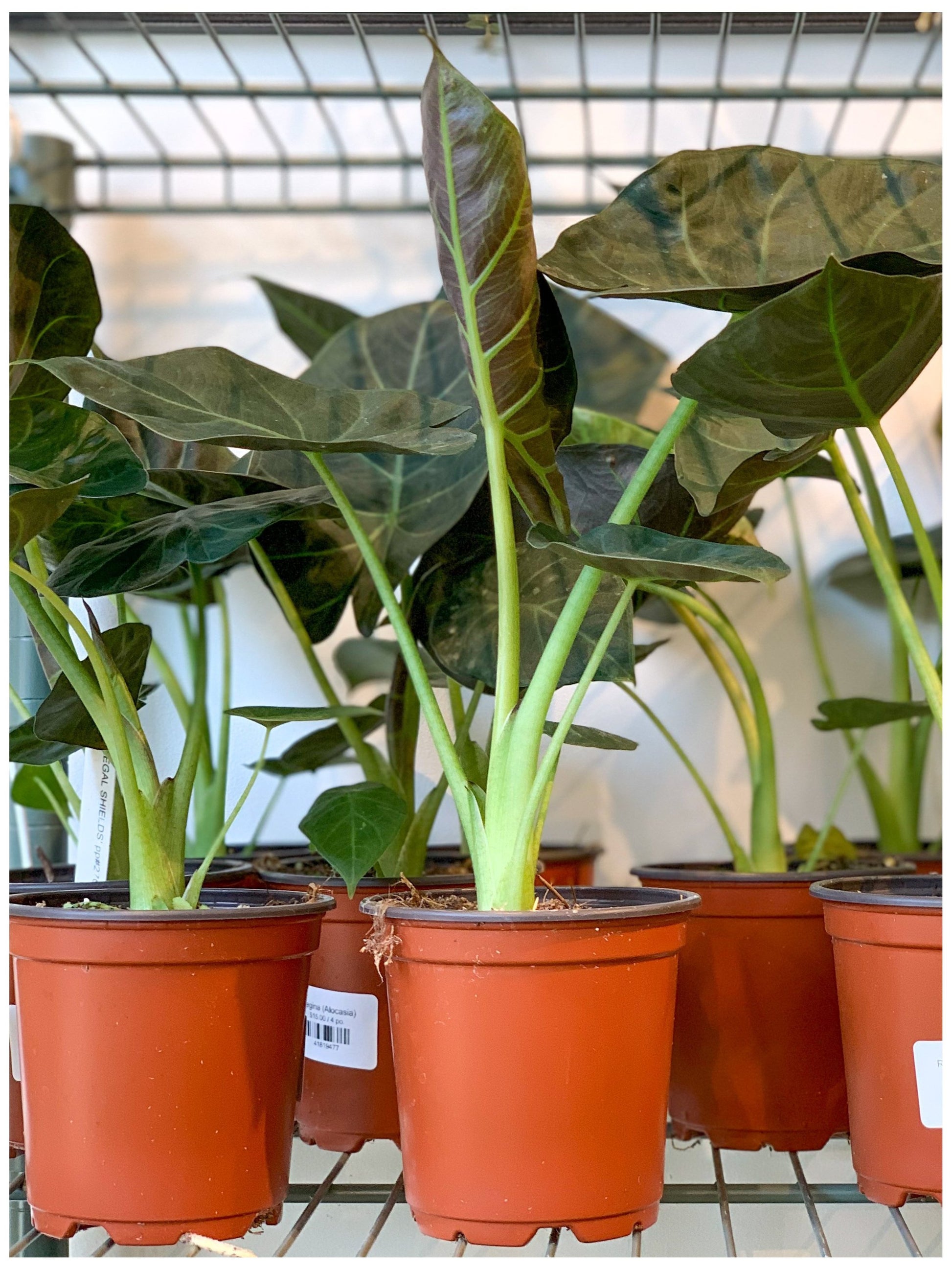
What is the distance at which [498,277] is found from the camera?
0.58 m

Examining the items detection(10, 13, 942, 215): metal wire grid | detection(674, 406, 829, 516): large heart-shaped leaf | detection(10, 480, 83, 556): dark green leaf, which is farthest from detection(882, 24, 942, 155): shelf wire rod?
detection(10, 480, 83, 556): dark green leaf

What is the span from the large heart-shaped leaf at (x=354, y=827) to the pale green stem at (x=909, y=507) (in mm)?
360

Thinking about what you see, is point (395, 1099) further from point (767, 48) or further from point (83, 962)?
point (767, 48)

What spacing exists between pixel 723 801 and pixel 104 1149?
0.72 meters

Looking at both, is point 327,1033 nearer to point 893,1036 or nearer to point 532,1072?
point 532,1072

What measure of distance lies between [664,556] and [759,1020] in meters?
0.43

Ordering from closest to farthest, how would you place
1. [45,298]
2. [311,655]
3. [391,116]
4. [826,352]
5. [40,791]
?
[826,352]
[45,298]
[311,655]
[40,791]
[391,116]

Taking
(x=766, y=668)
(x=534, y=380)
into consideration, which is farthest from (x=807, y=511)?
(x=534, y=380)

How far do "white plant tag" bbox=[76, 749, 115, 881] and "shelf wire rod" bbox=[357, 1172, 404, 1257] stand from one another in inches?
11.4

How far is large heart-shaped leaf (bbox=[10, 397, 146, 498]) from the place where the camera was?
63 centimetres

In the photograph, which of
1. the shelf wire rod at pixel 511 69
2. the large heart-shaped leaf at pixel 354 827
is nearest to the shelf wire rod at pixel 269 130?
the shelf wire rod at pixel 511 69

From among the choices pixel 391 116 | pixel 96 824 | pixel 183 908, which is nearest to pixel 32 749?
pixel 96 824

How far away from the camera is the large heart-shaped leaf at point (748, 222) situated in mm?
565

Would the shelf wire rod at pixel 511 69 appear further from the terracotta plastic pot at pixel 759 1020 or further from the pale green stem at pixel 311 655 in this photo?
the terracotta plastic pot at pixel 759 1020
